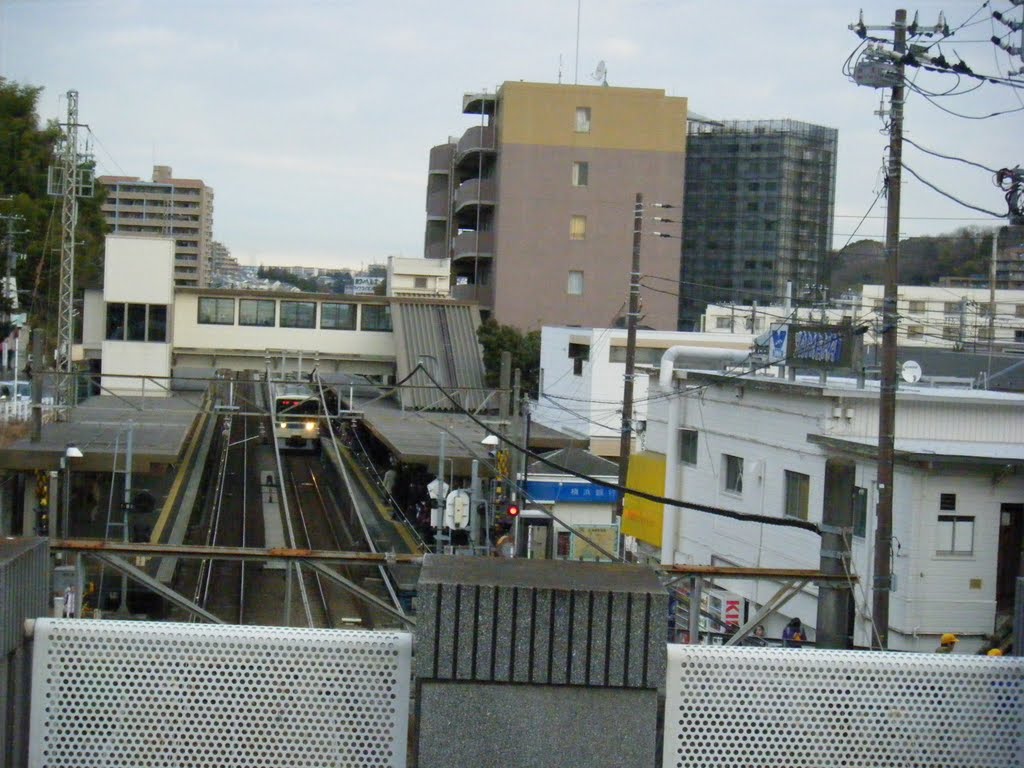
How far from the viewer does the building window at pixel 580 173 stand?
1399 inches

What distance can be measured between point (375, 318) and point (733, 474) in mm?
23029

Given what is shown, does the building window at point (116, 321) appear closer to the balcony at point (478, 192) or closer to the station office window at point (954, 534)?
the balcony at point (478, 192)

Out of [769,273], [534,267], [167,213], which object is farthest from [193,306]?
[167,213]

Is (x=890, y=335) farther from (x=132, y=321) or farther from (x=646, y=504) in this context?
(x=132, y=321)

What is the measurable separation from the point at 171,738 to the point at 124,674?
18cm

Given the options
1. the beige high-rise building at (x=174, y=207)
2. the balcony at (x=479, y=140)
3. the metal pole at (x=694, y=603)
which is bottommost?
the metal pole at (x=694, y=603)

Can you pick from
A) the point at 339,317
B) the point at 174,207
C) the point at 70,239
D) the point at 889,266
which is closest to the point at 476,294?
the point at 339,317

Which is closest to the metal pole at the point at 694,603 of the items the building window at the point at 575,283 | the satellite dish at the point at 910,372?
the satellite dish at the point at 910,372

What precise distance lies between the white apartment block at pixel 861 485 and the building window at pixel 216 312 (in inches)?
850

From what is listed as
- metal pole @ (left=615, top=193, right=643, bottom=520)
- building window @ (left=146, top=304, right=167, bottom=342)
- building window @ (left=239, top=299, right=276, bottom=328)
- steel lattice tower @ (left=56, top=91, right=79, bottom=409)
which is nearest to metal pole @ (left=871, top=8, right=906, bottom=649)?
metal pole @ (left=615, top=193, right=643, bottom=520)

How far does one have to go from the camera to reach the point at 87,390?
103 feet

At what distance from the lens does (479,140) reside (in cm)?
3638

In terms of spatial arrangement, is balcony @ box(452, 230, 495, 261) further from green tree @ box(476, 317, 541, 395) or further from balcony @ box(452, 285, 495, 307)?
green tree @ box(476, 317, 541, 395)

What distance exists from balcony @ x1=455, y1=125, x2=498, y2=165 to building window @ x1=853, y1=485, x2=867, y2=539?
2592 centimetres
